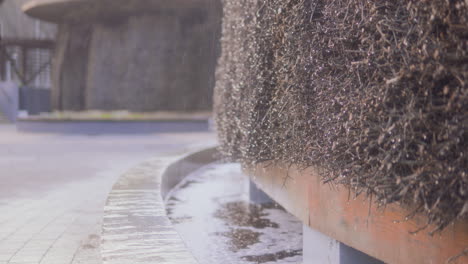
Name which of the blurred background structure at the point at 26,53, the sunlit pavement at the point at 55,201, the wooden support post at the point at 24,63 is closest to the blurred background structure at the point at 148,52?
the sunlit pavement at the point at 55,201

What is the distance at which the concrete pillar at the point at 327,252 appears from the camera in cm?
407

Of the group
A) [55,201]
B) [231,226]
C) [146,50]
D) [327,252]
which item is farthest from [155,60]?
[327,252]

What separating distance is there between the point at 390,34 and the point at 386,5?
0.49 feet

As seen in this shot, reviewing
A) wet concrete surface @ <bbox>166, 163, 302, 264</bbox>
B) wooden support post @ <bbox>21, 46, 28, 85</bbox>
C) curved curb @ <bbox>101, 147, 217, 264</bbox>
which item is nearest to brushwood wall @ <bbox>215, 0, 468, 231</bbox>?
curved curb @ <bbox>101, 147, 217, 264</bbox>

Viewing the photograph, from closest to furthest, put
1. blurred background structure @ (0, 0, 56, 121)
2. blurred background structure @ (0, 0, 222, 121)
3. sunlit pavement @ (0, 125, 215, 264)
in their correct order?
sunlit pavement @ (0, 125, 215, 264), blurred background structure @ (0, 0, 222, 121), blurred background structure @ (0, 0, 56, 121)

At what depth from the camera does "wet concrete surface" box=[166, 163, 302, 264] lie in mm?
5297

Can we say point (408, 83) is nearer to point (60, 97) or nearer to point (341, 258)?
point (341, 258)

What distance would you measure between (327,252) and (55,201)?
4213 mm

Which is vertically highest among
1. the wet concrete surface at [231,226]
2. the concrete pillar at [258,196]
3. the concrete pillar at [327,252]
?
the concrete pillar at [327,252]

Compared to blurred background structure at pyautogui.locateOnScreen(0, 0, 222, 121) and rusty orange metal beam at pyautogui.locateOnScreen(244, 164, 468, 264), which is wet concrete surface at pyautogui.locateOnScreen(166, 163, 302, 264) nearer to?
rusty orange metal beam at pyautogui.locateOnScreen(244, 164, 468, 264)

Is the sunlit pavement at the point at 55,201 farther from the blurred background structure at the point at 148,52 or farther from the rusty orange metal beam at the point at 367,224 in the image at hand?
the blurred background structure at the point at 148,52

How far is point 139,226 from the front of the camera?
414 centimetres

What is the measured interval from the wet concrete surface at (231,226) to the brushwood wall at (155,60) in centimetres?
1526

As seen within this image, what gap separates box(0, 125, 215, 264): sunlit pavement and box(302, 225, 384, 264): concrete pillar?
193cm
